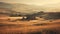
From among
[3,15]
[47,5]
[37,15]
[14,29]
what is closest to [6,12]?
[3,15]

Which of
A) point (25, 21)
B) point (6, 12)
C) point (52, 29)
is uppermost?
point (6, 12)

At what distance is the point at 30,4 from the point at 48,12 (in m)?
0.24

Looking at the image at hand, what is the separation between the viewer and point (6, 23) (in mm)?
1525

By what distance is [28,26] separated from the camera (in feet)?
5.16

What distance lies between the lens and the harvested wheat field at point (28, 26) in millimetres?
1519

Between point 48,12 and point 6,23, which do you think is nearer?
point 6,23

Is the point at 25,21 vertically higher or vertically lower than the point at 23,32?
higher

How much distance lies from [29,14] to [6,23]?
0.29m

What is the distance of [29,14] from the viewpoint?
1595mm

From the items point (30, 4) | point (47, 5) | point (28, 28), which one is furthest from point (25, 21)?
point (47, 5)

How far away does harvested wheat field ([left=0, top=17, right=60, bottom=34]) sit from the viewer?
4.98 feet

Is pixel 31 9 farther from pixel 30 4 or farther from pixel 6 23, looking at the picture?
pixel 6 23

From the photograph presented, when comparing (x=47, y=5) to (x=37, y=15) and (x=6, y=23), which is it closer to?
(x=37, y=15)

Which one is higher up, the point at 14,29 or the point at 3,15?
the point at 3,15
